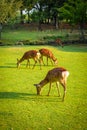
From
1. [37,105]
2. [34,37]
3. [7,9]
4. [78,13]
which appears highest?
[7,9]

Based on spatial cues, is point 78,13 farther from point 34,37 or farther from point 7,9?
point 7,9

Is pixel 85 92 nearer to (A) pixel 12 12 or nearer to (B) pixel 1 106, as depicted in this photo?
(B) pixel 1 106

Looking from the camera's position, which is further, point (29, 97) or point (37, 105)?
point (29, 97)

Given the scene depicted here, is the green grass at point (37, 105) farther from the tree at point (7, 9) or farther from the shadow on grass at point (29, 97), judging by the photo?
the tree at point (7, 9)

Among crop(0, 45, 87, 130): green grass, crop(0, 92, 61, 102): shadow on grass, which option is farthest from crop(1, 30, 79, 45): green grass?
crop(0, 92, 61, 102): shadow on grass

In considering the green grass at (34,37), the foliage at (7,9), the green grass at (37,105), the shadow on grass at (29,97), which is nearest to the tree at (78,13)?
the green grass at (34,37)

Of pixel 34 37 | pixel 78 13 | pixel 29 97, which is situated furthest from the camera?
pixel 34 37

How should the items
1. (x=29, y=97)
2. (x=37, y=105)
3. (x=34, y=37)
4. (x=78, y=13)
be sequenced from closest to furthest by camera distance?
1. (x=37, y=105)
2. (x=29, y=97)
3. (x=78, y=13)
4. (x=34, y=37)

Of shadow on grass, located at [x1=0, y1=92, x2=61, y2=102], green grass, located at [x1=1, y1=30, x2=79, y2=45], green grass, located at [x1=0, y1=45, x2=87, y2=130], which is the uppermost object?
shadow on grass, located at [x1=0, y1=92, x2=61, y2=102]

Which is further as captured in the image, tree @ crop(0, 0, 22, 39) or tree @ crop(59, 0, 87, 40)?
tree @ crop(59, 0, 87, 40)

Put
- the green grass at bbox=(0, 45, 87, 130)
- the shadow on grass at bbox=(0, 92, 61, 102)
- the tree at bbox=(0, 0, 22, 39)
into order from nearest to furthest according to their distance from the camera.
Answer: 1. the green grass at bbox=(0, 45, 87, 130)
2. the shadow on grass at bbox=(0, 92, 61, 102)
3. the tree at bbox=(0, 0, 22, 39)

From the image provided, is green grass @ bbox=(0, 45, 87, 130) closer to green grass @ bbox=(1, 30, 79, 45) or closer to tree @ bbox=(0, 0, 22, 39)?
green grass @ bbox=(1, 30, 79, 45)

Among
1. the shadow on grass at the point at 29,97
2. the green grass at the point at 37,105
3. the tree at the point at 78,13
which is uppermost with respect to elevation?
the tree at the point at 78,13

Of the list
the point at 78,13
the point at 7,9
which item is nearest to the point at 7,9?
the point at 7,9
